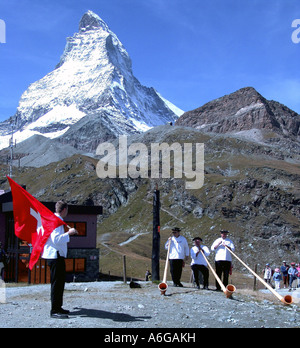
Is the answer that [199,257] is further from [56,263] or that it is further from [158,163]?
[158,163]

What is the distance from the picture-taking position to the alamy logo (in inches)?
4934

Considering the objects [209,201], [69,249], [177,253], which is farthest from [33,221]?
[209,201]

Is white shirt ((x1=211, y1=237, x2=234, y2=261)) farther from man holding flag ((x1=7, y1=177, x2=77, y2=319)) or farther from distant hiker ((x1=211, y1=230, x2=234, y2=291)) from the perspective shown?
man holding flag ((x1=7, y1=177, x2=77, y2=319))

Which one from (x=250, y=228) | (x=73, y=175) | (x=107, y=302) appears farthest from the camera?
(x=73, y=175)

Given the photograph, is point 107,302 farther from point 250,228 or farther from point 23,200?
point 250,228

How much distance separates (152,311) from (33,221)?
376 cm

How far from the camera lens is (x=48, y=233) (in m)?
10.5

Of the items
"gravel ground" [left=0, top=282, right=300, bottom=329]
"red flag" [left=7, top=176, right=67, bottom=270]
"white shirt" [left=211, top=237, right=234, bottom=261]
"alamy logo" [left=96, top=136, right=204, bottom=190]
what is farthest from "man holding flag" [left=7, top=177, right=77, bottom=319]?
"alamy logo" [left=96, top=136, right=204, bottom=190]

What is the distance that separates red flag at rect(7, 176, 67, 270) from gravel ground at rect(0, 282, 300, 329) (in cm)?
161

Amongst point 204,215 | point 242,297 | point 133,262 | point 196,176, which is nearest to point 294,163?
point 196,176

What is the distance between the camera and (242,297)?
48.4ft

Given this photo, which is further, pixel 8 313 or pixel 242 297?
pixel 242 297
